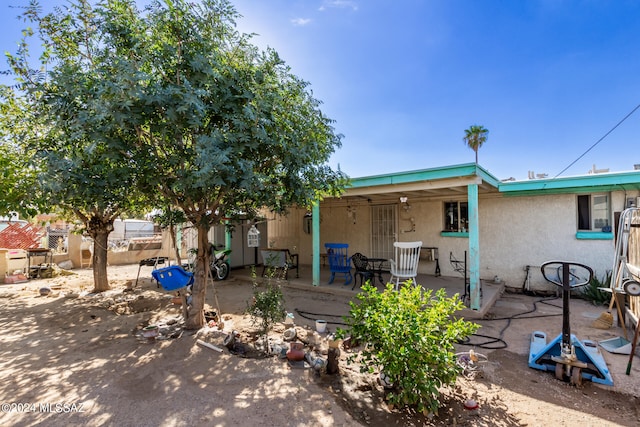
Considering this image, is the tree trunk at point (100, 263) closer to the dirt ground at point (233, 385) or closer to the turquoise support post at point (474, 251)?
the dirt ground at point (233, 385)

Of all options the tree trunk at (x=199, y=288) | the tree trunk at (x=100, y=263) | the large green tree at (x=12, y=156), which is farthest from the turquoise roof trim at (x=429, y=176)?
the tree trunk at (x=100, y=263)

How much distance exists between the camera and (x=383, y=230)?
8.55 meters

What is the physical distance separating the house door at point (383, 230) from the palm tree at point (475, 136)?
42.3ft

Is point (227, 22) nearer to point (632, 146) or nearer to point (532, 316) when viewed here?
point (532, 316)

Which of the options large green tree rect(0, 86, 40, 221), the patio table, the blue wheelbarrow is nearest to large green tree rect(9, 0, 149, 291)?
the blue wheelbarrow

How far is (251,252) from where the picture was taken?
10531 millimetres

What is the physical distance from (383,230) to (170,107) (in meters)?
6.90

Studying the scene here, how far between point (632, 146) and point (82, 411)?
1649 cm

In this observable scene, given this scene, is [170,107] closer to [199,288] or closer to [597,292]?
[199,288]

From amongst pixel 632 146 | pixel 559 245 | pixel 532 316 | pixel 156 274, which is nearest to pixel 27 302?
pixel 156 274

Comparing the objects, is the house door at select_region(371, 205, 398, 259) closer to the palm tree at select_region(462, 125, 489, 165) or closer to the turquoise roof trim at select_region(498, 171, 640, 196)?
the turquoise roof trim at select_region(498, 171, 640, 196)

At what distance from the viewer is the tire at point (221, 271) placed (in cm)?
848

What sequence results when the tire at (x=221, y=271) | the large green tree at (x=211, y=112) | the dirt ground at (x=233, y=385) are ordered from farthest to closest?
the tire at (x=221, y=271) < the large green tree at (x=211, y=112) < the dirt ground at (x=233, y=385)

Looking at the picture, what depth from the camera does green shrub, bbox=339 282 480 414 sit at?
83.2 inches
